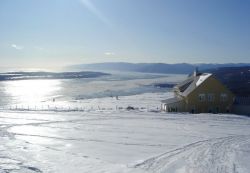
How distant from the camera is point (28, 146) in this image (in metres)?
24.5

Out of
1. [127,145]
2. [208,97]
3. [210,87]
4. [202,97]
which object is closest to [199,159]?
[127,145]

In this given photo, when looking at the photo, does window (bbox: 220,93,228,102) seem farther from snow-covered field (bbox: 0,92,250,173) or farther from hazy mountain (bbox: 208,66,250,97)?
snow-covered field (bbox: 0,92,250,173)

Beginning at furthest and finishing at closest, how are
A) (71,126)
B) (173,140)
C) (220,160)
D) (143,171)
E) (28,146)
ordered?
(71,126) → (173,140) → (28,146) → (220,160) → (143,171)

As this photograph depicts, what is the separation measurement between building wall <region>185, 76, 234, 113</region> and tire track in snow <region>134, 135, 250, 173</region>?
71.9 ft

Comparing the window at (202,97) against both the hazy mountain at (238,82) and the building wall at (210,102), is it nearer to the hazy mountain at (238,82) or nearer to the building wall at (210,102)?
the building wall at (210,102)

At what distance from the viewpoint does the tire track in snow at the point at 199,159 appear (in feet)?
60.4

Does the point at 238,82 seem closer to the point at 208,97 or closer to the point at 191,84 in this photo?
the point at 191,84

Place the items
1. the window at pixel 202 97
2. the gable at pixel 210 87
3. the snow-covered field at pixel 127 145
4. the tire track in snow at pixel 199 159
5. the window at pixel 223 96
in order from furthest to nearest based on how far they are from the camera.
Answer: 1. the window at pixel 223 96
2. the window at pixel 202 97
3. the gable at pixel 210 87
4. the snow-covered field at pixel 127 145
5. the tire track in snow at pixel 199 159

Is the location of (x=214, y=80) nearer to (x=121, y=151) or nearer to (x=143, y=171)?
(x=121, y=151)

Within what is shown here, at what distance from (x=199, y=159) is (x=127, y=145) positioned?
5.95 metres

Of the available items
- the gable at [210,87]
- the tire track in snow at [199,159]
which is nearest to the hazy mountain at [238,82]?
the gable at [210,87]

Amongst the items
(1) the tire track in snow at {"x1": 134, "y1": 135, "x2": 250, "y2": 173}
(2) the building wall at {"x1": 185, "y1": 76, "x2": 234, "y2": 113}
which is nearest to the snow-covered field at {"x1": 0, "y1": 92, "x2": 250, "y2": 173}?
(1) the tire track in snow at {"x1": 134, "y1": 135, "x2": 250, "y2": 173}

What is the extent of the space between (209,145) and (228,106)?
25.0 metres

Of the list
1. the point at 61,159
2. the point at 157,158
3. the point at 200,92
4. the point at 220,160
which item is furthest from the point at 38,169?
the point at 200,92
